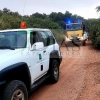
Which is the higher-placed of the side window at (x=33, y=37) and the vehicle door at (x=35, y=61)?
the side window at (x=33, y=37)

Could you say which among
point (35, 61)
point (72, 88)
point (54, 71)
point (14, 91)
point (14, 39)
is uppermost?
point (14, 39)

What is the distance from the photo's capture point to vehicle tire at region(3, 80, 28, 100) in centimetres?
322

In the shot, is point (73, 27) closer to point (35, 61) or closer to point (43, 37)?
point (43, 37)

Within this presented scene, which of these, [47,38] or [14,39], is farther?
[47,38]

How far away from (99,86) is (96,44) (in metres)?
8.53

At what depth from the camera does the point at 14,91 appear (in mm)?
3365

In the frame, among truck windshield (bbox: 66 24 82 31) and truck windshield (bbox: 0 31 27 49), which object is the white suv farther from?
truck windshield (bbox: 66 24 82 31)

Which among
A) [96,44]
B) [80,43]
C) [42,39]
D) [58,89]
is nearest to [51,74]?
[58,89]

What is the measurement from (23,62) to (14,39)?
102 cm

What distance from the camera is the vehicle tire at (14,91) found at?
3.22 m

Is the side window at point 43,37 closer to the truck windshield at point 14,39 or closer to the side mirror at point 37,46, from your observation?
the truck windshield at point 14,39

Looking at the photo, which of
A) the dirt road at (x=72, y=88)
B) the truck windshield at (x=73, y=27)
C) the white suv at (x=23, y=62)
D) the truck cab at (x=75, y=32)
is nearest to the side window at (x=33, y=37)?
the white suv at (x=23, y=62)

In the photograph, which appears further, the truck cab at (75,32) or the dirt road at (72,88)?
the truck cab at (75,32)

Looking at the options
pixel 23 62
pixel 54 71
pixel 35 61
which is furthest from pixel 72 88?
pixel 23 62
